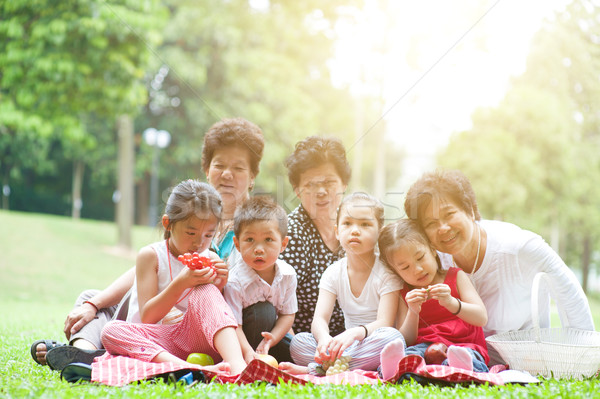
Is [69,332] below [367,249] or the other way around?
below

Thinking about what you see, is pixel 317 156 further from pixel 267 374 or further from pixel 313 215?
pixel 267 374

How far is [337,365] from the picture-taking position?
2633 mm

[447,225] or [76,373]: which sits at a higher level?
[447,225]

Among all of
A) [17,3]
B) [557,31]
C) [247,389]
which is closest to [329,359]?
[247,389]

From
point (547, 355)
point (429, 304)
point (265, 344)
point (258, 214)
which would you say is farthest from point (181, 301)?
point (547, 355)

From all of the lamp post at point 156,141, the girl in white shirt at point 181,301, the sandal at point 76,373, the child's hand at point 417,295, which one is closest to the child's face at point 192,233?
the girl in white shirt at point 181,301

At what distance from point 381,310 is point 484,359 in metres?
0.54

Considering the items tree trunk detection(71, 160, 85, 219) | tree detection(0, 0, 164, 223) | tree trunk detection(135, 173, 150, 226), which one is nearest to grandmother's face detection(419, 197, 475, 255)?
tree detection(0, 0, 164, 223)

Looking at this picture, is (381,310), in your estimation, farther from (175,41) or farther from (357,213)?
(175,41)

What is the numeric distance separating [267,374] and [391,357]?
21.0 inches

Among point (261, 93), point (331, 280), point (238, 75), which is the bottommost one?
point (331, 280)

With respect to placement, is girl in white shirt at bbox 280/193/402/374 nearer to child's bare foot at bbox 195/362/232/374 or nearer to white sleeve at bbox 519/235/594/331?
child's bare foot at bbox 195/362/232/374

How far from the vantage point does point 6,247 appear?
37.0ft

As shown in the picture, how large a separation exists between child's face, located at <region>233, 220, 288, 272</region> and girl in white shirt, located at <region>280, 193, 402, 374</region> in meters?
0.36
